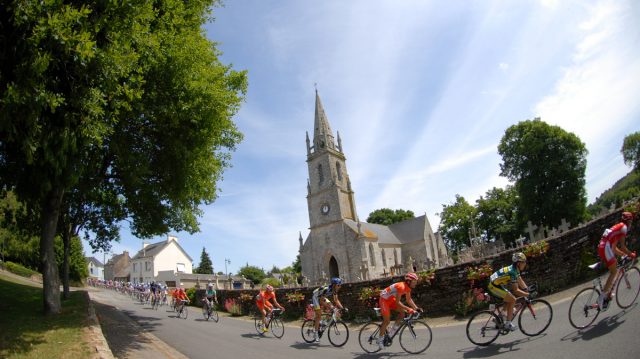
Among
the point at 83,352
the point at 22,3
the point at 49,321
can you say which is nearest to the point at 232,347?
the point at 83,352

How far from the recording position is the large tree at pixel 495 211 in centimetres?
5291

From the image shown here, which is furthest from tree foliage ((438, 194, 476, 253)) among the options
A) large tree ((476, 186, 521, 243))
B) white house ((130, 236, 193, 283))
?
white house ((130, 236, 193, 283))

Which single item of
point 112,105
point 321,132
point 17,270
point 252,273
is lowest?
point 252,273

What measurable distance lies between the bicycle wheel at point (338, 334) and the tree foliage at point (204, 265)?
73798 mm

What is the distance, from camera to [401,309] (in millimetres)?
7988

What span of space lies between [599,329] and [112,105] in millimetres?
11127

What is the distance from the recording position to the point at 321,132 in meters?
45.1

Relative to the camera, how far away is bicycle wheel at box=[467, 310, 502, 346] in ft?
24.0

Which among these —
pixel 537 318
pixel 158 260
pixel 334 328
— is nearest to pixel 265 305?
pixel 334 328

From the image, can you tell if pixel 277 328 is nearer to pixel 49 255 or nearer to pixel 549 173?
pixel 49 255

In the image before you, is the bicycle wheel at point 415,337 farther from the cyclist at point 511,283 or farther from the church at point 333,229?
the church at point 333,229

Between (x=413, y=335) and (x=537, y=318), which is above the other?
(x=537, y=318)

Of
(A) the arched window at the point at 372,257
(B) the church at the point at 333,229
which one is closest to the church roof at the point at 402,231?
(B) the church at the point at 333,229

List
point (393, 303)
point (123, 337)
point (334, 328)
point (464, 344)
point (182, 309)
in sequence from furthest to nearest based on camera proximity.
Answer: point (182, 309) < point (123, 337) < point (334, 328) < point (393, 303) < point (464, 344)
